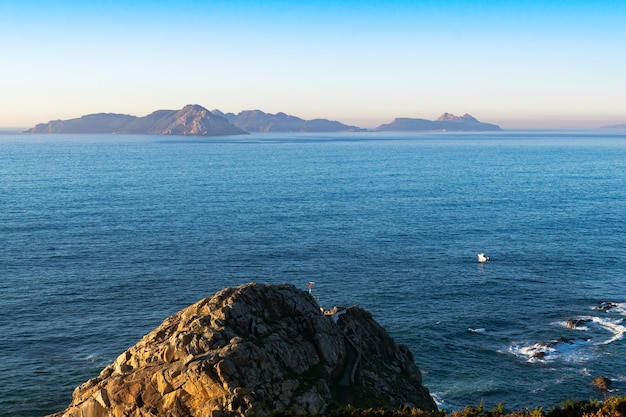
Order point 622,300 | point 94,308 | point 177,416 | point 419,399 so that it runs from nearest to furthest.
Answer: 1. point 177,416
2. point 419,399
3. point 94,308
4. point 622,300

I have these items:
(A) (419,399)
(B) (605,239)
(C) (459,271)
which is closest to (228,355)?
A: (A) (419,399)

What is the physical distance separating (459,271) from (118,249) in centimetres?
6606

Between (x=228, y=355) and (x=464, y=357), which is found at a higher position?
(x=228, y=355)

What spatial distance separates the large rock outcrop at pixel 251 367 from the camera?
44.1 m

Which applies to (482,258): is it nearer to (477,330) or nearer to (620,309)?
(620,309)

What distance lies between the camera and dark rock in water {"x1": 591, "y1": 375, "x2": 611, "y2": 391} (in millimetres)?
65331

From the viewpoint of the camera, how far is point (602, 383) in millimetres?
65750

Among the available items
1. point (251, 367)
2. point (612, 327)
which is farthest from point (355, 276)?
point (251, 367)

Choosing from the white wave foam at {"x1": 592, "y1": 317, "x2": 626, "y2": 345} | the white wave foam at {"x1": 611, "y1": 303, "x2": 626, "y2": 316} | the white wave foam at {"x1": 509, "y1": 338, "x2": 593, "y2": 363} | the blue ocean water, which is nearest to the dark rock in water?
the blue ocean water

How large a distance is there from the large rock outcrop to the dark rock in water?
22749 mm

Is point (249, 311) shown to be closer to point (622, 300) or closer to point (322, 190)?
point (622, 300)

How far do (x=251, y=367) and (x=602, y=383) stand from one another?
4395 cm

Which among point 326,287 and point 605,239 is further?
point 605,239

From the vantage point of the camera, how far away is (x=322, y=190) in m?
193
